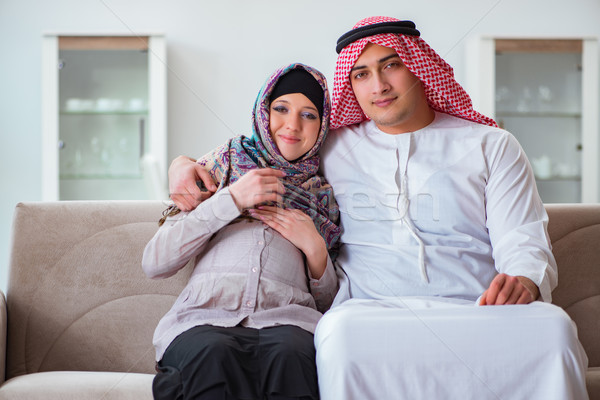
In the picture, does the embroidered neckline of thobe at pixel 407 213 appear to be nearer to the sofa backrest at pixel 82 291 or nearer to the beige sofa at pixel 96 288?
the beige sofa at pixel 96 288

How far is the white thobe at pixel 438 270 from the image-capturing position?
1.26 m

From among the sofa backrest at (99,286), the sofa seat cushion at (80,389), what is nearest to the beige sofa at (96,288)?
the sofa backrest at (99,286)

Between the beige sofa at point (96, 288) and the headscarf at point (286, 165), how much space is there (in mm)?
316

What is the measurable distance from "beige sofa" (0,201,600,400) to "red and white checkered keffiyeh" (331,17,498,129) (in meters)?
0.51

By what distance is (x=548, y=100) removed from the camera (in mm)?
4207

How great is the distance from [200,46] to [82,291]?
9.04 feet

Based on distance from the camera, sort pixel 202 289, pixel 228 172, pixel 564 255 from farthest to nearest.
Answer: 1. pixel 564 255
2. pixel 228 172
3. pixel 202 289

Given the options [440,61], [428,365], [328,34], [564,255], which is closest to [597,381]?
[564,255]

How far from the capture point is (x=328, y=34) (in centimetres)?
432

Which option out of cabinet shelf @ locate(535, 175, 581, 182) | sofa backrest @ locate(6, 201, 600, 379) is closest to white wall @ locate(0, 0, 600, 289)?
cabinet shelf @ locate(535, 175, 581, 182)

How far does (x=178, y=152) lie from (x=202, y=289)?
2797 millimetres

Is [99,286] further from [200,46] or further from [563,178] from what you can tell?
[563,178]

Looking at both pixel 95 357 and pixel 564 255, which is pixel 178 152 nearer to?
pixel 95 357

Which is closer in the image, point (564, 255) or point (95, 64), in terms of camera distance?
point (564, 255)
